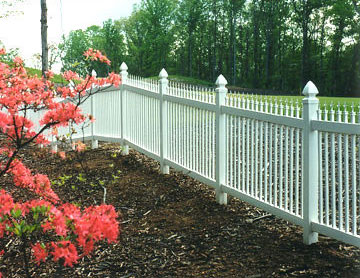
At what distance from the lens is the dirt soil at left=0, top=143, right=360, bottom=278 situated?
434cm

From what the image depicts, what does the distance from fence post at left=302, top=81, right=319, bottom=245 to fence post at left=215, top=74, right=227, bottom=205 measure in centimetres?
158

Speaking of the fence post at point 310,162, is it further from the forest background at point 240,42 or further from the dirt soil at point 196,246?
the forest background at point 240,42

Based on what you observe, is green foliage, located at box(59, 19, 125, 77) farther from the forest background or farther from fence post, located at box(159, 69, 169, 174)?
fence post, located at box(159, 69, 169, 174)

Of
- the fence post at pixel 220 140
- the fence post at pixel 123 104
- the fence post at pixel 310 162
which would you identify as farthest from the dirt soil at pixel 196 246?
the fence post at pixel 123 104

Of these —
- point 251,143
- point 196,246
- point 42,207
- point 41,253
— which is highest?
point 251,143

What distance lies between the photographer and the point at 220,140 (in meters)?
6.04

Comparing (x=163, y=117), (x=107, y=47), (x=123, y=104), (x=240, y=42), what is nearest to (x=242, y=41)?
(x=240, y=42)

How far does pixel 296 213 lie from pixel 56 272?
251cm

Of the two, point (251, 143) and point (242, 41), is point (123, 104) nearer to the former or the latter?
point (251, 143)

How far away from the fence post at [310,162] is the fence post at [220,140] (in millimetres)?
1575

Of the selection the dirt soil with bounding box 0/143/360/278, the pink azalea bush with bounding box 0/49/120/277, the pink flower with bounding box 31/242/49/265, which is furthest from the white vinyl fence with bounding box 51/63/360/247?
the pink flower with bounding box 31/242/49/265

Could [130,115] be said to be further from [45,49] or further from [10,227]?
[10,227]

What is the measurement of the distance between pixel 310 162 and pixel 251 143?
46.6 inches

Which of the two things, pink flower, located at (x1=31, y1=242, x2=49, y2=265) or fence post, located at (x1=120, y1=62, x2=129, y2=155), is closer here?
pink flower, located at (x1=31, y1=242, x2=49, y2=265)
